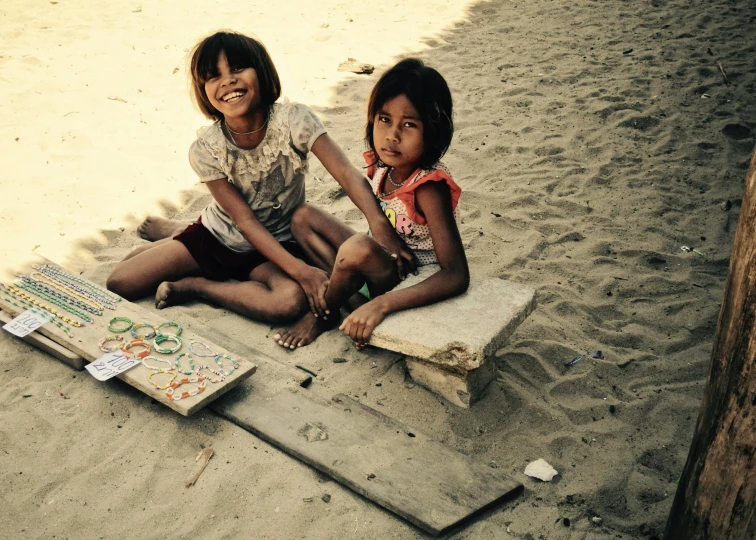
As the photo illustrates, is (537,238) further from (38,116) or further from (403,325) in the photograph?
(38,116)

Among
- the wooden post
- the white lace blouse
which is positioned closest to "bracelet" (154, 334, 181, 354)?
the white lace blouse

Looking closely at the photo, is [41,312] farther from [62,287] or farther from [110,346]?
[110,346]

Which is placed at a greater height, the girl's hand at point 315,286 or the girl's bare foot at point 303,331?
the girl's hand at point 315,286

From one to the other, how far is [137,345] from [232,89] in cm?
126

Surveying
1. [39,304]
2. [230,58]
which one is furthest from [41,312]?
[230,58]

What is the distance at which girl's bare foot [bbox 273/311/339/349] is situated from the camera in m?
3.16

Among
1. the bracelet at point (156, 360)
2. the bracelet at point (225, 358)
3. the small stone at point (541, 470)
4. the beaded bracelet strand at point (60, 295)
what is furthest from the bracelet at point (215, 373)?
the small stone at point (541, 470)

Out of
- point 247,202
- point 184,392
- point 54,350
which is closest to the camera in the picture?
point 184,392

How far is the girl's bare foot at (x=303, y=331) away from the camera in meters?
3.16

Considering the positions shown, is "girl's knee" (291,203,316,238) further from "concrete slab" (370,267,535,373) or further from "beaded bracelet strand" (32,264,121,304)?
"beaded bracelet strand" (32,264,121,304)

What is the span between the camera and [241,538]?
86.8 inches

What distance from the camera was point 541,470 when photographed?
245cm

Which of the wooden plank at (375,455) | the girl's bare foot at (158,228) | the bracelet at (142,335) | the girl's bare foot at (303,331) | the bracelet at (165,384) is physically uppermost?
the girl's bare foot at (158,228)

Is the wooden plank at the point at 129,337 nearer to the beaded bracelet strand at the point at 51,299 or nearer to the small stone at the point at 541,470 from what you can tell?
the beaded bracelet strand at the point at 51,299
